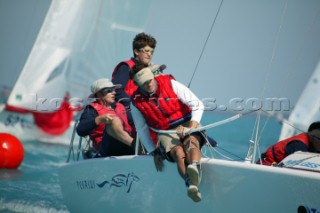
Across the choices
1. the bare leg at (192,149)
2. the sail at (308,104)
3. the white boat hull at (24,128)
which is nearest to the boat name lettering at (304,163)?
the bare leg at (192,149)

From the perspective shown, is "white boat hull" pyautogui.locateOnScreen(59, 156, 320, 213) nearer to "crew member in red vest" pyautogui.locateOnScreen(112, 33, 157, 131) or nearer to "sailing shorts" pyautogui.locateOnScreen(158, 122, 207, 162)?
"sailing shorts" pyautogui.locateOnScreen(158, 122, 207, 162)

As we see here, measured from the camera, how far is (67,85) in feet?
55.7

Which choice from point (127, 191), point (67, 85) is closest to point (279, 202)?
point (127, 191)

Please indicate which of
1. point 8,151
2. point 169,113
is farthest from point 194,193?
point 8,151

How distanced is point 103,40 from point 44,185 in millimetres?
7534

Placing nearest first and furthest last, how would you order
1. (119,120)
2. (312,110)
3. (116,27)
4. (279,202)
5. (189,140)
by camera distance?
1. (279,202)
2. (189,140)
3. (119,120)
4. (312,110)
5. (116,27)

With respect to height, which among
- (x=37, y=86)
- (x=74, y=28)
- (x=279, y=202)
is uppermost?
(x=279, y=202)

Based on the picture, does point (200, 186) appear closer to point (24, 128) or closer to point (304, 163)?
point (304, 163)

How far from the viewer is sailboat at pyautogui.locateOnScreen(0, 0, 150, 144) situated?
1627 centimetres

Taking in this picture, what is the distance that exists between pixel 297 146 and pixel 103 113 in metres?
1.83

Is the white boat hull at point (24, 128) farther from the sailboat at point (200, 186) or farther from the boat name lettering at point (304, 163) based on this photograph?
the boat name lettering at point (304, 163)

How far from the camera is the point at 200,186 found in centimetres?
466

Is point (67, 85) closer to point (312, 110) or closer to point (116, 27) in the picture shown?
point (116, 27)

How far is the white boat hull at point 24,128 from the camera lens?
1758 centimetres
